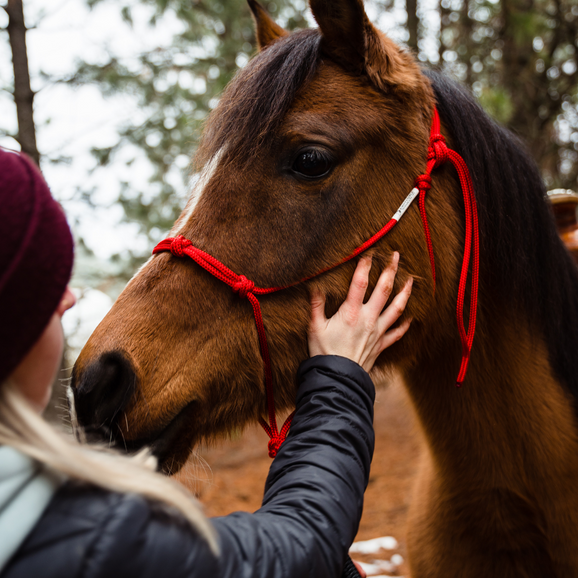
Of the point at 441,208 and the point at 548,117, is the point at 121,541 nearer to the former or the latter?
the point at 441,208

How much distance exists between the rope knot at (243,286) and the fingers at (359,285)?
0.34 meters

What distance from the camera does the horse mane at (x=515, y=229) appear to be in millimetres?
1882

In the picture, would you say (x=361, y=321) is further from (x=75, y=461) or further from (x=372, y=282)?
(x=75, y=461)

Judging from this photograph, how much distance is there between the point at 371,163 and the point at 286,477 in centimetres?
113

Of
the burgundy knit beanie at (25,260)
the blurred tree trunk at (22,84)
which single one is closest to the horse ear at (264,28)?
the burgundy knit beanie at (25,260)

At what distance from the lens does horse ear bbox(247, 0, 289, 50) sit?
7.73 ft

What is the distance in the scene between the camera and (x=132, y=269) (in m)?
5.61

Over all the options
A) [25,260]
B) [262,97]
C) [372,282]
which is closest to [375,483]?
[372,282]

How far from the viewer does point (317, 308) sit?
1.70 meters

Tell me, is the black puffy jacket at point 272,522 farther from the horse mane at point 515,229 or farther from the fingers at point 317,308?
the horse mane at point 515,229

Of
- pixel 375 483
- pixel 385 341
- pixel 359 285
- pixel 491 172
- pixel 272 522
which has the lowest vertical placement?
pixel 375 483

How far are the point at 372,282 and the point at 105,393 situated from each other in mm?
966

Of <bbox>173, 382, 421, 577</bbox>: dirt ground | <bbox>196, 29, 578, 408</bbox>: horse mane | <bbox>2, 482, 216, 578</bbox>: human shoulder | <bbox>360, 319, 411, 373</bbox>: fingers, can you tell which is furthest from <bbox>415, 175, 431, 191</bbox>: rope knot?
<bbox>173, 382, 421, 577</bbox>: dirt ground

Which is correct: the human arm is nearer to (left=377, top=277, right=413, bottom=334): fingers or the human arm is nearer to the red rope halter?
(left=377, top=277, right=413, bottom=334): fingers
